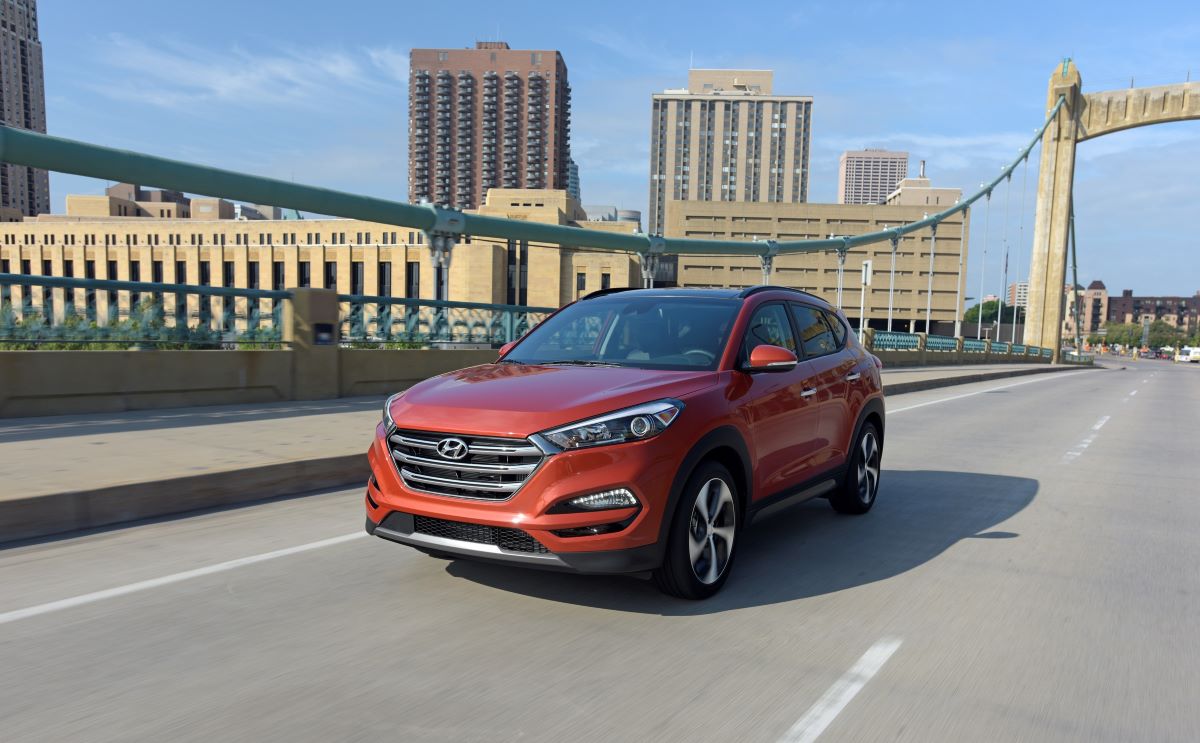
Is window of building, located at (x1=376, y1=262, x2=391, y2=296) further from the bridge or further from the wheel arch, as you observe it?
the wheel arch

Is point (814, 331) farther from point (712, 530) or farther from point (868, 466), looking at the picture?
point (712, 530)

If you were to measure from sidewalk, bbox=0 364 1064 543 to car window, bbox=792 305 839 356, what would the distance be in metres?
4.07

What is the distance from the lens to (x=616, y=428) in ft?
13.3

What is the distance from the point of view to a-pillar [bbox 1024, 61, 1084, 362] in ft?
231

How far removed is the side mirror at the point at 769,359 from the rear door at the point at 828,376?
0.91m

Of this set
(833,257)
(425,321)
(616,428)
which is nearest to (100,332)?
(425,321)

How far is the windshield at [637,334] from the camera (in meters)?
5.07

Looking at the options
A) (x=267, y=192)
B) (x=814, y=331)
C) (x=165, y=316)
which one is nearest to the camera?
(x=814, y=331)

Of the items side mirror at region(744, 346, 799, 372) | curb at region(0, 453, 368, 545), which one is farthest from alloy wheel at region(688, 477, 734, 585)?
curb at region(0, 453, 368, 545)

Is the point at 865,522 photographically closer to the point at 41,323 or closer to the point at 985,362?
the point at 41,323

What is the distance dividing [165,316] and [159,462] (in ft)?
14.8

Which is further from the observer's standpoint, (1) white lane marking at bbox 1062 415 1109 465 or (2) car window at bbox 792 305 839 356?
(1) white lane marking at bbox 1062 415 1109 465

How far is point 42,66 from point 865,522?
195660 millimetres

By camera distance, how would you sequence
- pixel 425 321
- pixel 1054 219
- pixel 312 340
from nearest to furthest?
A: pixel 312 340 < pixel 425 321 < pixel 1054 219
